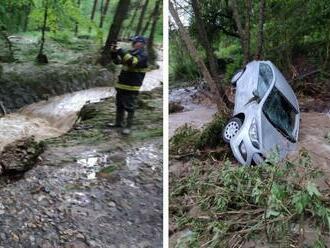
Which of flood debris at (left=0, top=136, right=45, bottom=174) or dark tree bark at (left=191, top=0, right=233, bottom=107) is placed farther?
dark tree bark at (left=191, top=0, right=233, bottom=107)

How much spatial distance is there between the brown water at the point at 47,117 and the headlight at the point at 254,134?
100 cm

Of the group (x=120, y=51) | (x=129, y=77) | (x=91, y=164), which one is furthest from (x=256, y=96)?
(x=91, y=164)

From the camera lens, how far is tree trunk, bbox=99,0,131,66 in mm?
3166

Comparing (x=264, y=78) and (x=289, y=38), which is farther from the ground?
(x=289, y=38)

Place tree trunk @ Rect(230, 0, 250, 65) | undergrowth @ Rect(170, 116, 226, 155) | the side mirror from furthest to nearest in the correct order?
tree trunk @ Rect(230, 0, 250, 65) < undergrowth @ Rect(170, 116, 226, 155) < the side mirror

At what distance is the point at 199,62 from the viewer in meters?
4.39

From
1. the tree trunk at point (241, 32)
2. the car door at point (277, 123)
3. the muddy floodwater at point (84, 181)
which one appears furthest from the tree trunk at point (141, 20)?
the tree trunk at point (241, 32)

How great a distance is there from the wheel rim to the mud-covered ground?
1.82 feet

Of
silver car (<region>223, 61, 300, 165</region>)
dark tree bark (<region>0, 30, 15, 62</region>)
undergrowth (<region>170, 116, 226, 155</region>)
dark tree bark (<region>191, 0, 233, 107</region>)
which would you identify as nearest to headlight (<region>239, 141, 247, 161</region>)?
silver car (<region>223, 61, 300, 165</region>)

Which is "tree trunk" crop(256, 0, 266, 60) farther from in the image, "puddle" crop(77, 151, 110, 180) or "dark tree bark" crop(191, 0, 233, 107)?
"puddle" crop(77, 151, 110, 180)

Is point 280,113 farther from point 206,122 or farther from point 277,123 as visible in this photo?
point 206,122

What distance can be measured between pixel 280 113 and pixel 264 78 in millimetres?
386

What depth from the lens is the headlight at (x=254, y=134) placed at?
322 centimetres

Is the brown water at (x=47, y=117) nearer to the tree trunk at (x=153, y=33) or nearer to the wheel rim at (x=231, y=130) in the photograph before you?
the tree trunk at (x=153, y=33)
